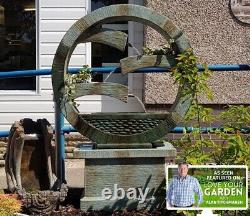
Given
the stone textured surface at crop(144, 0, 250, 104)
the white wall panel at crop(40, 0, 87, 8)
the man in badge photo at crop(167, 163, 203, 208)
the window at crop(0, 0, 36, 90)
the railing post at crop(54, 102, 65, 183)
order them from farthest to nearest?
the window at crop(0, 0, 36, 90) < the white wall panel at crop(40, 0, 87, 8) < the stone textured surface at crop(144, 0, 250, 104) < the railing post at crop(54, 102, 65, 183) < the man in badge photo at crop(167, 163, 203, 208)

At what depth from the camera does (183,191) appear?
13.5 ft

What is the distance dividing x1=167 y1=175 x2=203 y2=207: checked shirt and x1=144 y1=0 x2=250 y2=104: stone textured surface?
3899mm

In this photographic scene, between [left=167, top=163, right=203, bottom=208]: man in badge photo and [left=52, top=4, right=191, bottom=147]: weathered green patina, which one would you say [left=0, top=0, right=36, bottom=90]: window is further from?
[left=167, top=163, right=203, bottom=208]: man in badge photo

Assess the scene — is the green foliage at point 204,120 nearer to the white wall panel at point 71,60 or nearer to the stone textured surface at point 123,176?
the stone textured surface at point 123,176

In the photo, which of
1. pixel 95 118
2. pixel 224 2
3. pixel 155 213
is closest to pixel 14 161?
pixel 95 118

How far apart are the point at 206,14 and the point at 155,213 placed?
3.64m

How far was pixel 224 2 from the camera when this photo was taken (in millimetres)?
7945

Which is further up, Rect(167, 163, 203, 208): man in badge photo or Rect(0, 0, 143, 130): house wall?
Rect(0, 0, 143, 130): house wall

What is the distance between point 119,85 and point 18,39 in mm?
3616

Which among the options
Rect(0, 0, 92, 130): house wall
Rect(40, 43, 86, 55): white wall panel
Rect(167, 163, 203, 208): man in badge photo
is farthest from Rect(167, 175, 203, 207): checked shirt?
Rect(40, 43, 86, 55): white wall panel

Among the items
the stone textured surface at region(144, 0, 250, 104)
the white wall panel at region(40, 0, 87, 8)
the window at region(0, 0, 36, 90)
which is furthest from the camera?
the window at region(0, 0, 36, 90)

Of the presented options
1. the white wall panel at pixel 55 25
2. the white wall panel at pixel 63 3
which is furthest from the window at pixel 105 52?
the white wall panel at pixel 55 25

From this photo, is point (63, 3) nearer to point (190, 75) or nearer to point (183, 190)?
point (190, 75)

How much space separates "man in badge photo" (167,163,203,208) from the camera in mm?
4066
